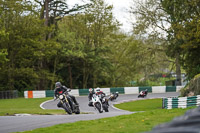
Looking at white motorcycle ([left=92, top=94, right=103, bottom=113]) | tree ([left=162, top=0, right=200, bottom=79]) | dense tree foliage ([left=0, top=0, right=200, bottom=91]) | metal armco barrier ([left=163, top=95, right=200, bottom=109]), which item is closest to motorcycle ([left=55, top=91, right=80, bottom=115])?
white motorcycle ([left=92, top=94, right=103, bottom=113])

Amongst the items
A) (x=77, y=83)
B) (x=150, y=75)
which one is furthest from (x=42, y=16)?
(x=150, y=75)

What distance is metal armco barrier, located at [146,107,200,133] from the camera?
246 cm

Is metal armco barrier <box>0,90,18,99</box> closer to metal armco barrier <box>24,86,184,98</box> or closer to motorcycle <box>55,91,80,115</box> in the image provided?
metal armco barrier <box>24,86,184,98</box>

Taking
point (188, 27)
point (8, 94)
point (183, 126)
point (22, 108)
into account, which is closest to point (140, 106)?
point (22, 108)

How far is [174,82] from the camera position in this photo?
49500mm

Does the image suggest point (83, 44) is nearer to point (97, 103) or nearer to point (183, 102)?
point (97, 103)

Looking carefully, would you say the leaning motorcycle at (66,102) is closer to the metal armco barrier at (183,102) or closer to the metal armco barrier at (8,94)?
the metal armco barrier at (183,102)

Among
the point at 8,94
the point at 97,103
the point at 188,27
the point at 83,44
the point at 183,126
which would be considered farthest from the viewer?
the point at 83,44

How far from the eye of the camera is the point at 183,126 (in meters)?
2.59

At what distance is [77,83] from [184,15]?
21.5 metres

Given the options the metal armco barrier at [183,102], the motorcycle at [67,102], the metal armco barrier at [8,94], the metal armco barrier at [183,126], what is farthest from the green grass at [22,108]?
the metal armco barrier at [183,126]

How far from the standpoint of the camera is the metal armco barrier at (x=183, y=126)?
2461 millimetres

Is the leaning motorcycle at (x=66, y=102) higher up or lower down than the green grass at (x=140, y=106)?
higher up

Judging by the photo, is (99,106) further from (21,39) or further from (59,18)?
(59,18)
